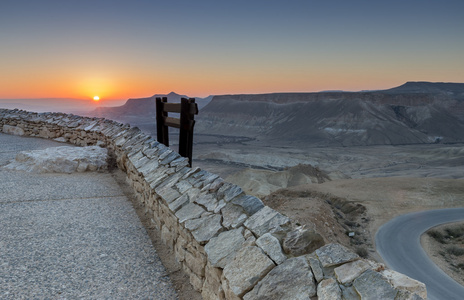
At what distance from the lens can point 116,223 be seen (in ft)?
16.6

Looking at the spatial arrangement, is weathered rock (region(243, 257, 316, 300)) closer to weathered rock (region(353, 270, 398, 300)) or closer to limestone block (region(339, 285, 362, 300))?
limestone block (region(339, 285, 362, 300))

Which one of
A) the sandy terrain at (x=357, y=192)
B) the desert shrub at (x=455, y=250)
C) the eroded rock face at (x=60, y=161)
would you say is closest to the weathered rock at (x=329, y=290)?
the eroded rock face at (x=60, y=161)

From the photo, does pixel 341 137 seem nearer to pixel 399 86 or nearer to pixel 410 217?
pixel 410 217

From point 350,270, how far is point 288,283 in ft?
1.43

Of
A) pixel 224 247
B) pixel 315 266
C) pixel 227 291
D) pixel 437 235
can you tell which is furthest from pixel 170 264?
pixel 437 235

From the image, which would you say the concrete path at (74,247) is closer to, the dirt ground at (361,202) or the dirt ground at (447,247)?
the dirt ground at (361,202)

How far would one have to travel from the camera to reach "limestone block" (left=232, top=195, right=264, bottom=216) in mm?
3219

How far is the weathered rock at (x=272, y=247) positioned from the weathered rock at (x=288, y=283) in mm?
65

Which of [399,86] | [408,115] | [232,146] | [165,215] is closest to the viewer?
[165,215]

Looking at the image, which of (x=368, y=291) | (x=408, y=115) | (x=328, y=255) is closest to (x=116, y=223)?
(x=328, y=255)

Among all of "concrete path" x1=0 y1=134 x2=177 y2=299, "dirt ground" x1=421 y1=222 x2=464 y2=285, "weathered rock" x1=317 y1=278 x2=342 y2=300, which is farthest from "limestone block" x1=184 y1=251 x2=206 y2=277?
"dirt ground" x1=421 y1=222 x2=464 y2=285

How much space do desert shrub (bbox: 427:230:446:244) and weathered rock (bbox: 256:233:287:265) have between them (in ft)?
77.2

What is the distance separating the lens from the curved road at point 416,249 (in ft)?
51.8

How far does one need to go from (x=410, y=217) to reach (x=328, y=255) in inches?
1056
